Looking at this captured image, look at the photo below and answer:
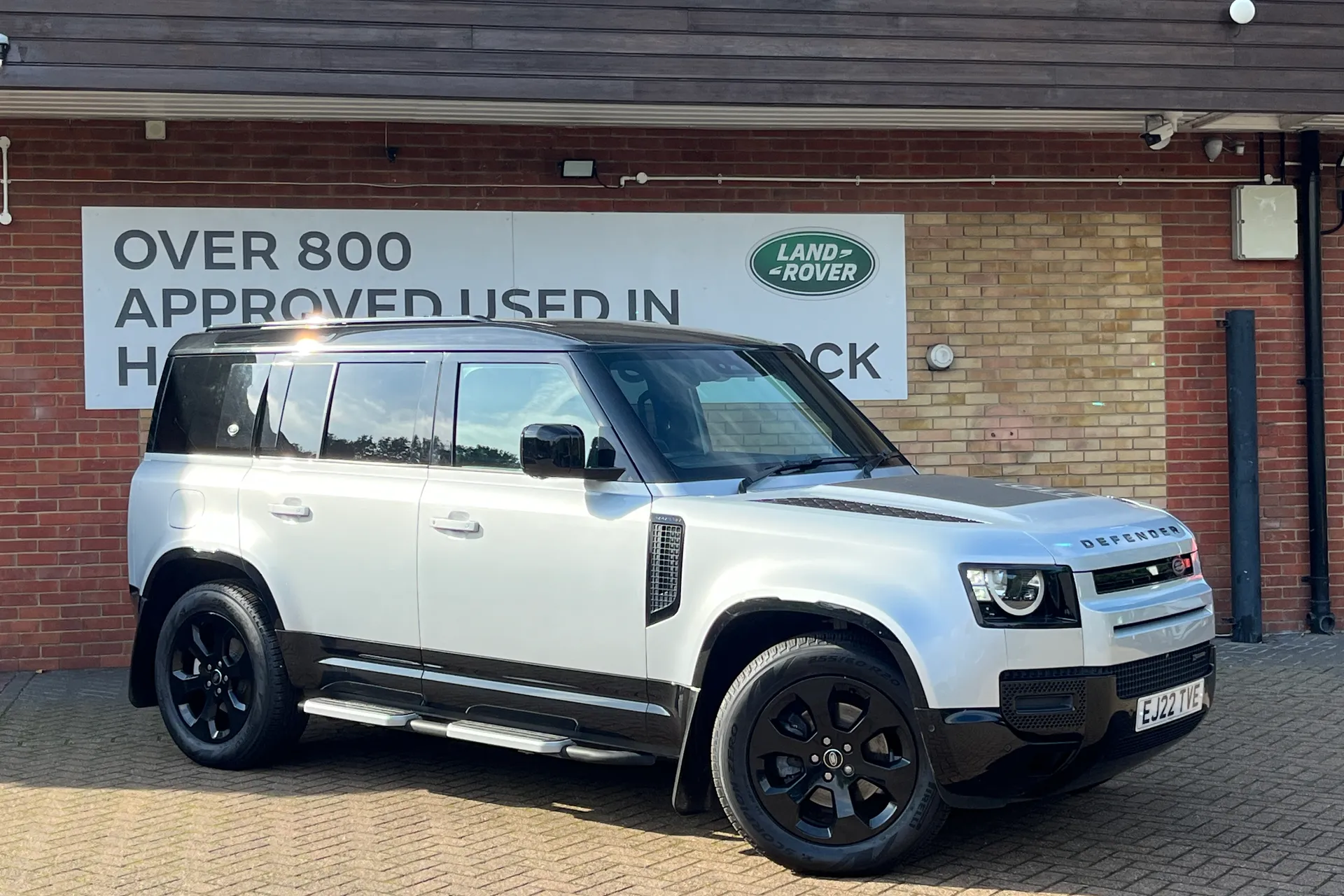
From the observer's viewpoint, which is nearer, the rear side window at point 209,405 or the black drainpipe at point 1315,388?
the rear side window at point 209,405

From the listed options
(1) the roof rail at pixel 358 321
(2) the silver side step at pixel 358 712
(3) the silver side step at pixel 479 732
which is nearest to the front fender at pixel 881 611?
(3) the silver side step at pixel 479 732

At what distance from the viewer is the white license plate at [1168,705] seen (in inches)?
194

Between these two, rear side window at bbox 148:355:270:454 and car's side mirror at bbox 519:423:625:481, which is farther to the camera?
rear side window at bbox 148:355:270:454

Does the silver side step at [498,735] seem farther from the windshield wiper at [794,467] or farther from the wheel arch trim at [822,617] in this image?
the windshield wiper at [794,467]

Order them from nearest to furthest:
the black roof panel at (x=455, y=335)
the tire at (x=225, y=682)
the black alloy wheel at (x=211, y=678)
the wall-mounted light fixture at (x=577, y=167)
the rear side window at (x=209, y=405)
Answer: the black roof panel at (x=455, y=335)
the tire at (x=225, y=682)
the black alloy wheel at (x=211, y=678)
the rear side window at (x=209, y=405)
the wall-mounted light fixture at (x=577, y=167)

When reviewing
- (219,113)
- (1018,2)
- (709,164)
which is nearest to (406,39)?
(219,113)

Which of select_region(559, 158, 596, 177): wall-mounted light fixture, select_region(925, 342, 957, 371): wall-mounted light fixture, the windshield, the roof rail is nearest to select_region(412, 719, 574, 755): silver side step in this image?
the windshield

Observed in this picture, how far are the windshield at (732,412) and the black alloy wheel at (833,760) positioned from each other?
38.3 inches

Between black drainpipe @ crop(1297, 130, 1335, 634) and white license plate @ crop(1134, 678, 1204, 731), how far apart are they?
5.52 m

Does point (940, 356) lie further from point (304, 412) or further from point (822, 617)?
point (822, 617)

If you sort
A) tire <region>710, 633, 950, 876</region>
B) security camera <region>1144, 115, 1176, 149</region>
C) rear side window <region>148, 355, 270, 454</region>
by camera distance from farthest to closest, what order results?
security camera <region>1144, 115, 1176, 149</region>
rear side window <region>148, 355, 270, 454</region>
tire <region>710, 633, 950, 876</region>

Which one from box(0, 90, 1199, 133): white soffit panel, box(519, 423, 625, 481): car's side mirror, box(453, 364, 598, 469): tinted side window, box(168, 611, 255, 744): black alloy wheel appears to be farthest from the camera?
box(0, 90, 1199, 133): white soffit panel

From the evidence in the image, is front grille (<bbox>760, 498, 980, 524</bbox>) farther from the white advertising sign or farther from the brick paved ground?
the white advertising sign

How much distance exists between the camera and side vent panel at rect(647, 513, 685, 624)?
17.2ft
